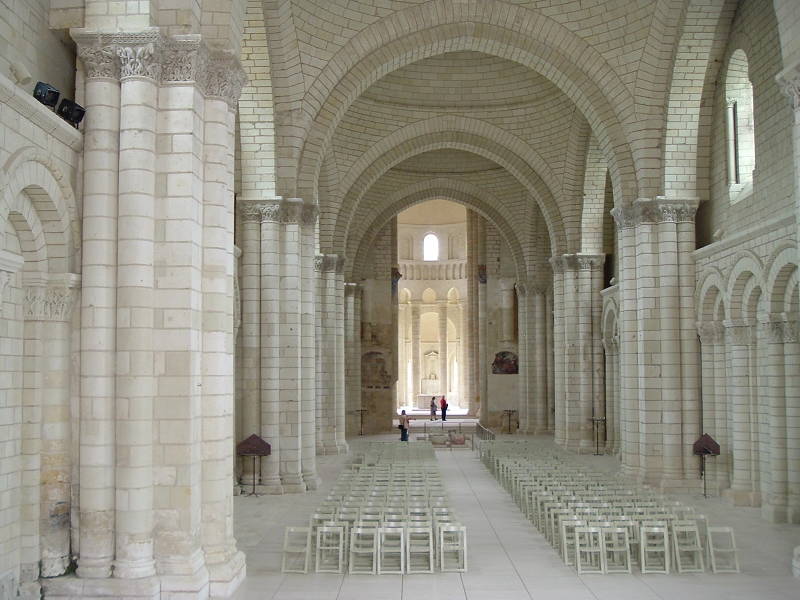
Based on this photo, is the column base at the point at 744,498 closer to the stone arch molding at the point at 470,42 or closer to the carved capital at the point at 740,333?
the carved capital at the point at 740,333

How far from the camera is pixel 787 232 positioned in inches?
631

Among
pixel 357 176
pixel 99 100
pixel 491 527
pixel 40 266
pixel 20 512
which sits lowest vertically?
pixel 491 527

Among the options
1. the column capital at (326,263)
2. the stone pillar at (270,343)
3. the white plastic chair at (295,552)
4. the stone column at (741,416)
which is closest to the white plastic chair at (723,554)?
the stone column at (741,416)

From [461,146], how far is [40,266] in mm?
23735

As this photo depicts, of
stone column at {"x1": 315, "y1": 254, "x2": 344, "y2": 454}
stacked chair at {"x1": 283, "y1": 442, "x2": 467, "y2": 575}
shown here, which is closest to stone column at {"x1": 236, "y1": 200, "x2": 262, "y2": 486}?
stacked chair at {"x1": 283, "y1": 442, "x2": 467, "y2": 575}

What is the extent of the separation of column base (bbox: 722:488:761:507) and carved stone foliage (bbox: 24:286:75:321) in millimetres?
14359

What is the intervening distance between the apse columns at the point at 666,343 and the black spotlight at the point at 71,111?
14.1 metres

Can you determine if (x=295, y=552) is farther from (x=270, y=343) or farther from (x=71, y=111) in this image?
(x=270, y=343)

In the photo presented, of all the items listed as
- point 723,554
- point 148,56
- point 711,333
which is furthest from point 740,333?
point 148,56

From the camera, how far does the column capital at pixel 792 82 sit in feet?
40.2

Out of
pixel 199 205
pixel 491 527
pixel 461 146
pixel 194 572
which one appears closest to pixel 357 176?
pixel 461 146

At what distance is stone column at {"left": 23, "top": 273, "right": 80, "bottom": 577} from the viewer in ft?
35.4

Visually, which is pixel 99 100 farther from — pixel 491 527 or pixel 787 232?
pixel 787 232

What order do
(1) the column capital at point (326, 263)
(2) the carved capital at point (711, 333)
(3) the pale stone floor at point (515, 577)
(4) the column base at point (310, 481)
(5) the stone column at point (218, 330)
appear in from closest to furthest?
(3) the pale stone floor at point (515, 577), (5) the stone column at point (218, 330), (2) the carved capital at point (711, 333), (4) the column base at point (310, 481), (1) the column capital at point (326, 263)
